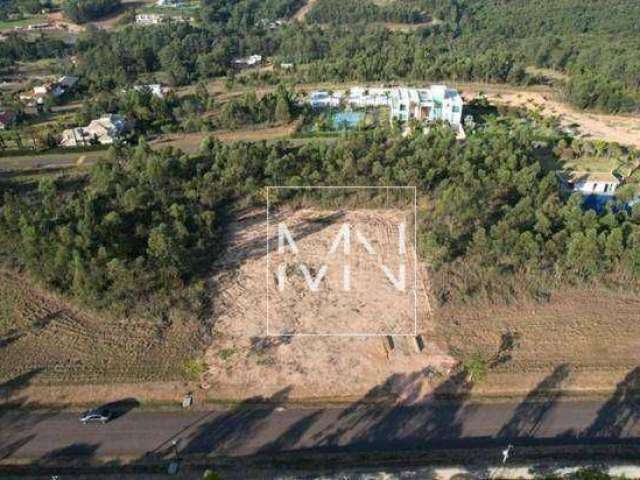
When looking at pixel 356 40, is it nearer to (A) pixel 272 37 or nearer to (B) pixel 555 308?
(A) pixel 272 37

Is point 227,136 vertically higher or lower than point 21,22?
lower

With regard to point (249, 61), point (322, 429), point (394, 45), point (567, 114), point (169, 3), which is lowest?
point (322, 429)

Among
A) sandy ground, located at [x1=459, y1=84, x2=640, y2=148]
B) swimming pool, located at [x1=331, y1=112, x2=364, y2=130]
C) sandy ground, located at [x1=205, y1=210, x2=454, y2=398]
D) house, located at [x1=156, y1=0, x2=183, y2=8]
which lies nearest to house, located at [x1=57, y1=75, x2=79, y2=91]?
swimming pool, located at [x1=331, y1=112, x2=364, y2=130]

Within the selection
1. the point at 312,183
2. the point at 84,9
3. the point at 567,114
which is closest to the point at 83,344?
the point at 312,183

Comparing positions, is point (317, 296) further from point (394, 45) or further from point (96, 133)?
point (394, 45)

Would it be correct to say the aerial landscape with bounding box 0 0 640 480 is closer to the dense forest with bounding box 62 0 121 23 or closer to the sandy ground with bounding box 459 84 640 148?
the sandy ground with bounding box 459 84 640 148

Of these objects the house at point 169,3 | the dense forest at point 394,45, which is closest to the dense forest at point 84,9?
the dense forest at point 394,45

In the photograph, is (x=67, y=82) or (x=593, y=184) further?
(x=67, y=82)
